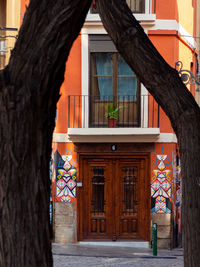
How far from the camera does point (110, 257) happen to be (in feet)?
56.8

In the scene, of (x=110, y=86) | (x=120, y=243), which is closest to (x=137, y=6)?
(x=110, y=86)

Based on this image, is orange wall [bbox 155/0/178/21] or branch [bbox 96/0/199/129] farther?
orange wall [bbox 155/0/178/21]

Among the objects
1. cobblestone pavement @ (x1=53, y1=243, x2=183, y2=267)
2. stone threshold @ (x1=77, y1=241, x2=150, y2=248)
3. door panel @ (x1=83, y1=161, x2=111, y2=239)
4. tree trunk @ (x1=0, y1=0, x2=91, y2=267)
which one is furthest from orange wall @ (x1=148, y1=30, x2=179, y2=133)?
tree trunk @ (x1=0, y1=0, x2=91, y2=267)

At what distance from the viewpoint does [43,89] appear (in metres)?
5.24

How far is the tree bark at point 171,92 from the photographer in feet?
26.9

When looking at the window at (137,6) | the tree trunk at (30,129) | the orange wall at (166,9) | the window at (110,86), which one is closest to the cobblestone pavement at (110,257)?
the window at (110,86)

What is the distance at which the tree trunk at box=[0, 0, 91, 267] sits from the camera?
5.12m

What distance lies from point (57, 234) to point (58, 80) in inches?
600

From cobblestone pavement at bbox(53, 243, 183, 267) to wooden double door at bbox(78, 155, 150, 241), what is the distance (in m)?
0.76

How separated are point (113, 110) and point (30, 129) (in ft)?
49.4

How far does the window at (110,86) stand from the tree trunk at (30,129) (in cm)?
1506

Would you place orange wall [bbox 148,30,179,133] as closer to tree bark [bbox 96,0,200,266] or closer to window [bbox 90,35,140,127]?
window [bbox 90,35,140,127]

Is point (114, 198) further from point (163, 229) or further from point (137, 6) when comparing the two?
point (137, 6)

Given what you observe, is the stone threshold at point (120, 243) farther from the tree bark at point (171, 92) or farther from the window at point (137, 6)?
the tree bark at point (171, 92)
